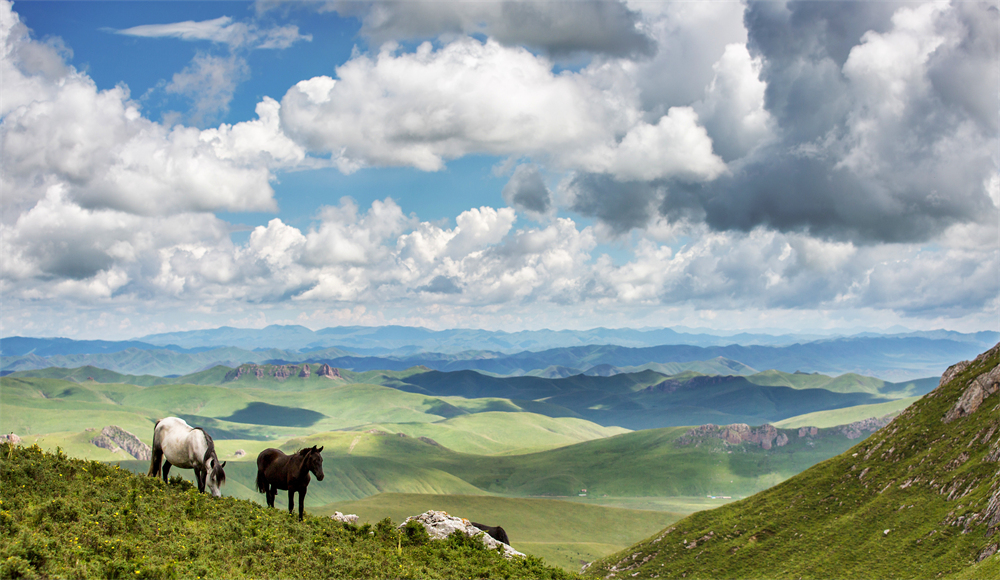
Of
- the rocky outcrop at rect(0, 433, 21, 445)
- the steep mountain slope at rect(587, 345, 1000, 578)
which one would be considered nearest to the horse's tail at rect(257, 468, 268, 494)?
the rocky outcrop at rect(0, 433, 21, 445)

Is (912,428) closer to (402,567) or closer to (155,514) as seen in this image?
(402,567)

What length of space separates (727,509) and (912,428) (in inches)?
1771

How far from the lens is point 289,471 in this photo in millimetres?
30422

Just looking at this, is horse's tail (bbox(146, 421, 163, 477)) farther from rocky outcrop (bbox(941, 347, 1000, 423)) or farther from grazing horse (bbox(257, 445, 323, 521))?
rocky outcrop (bbox(941, 347, 1000, 423))

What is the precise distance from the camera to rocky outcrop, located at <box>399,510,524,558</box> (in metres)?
35.8

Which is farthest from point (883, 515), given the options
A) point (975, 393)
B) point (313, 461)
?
point (313, 461)

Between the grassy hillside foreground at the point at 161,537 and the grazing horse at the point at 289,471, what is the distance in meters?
1.58

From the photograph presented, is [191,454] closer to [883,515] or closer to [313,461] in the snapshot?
[313,461]

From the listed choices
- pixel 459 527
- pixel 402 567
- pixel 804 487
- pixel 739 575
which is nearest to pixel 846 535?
pixel 739 575

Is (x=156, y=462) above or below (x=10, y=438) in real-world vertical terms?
below

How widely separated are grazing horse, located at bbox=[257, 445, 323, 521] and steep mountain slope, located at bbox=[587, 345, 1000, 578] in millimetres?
69437

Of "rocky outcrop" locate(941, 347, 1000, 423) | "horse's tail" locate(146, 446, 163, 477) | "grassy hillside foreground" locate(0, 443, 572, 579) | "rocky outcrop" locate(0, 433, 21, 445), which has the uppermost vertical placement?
"rocky outcrop" locate(941, 347, 1000, 423)

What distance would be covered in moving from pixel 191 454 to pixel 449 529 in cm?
1639

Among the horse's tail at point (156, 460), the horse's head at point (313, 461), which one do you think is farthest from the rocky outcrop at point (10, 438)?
the horse's head at point (313, 461)
